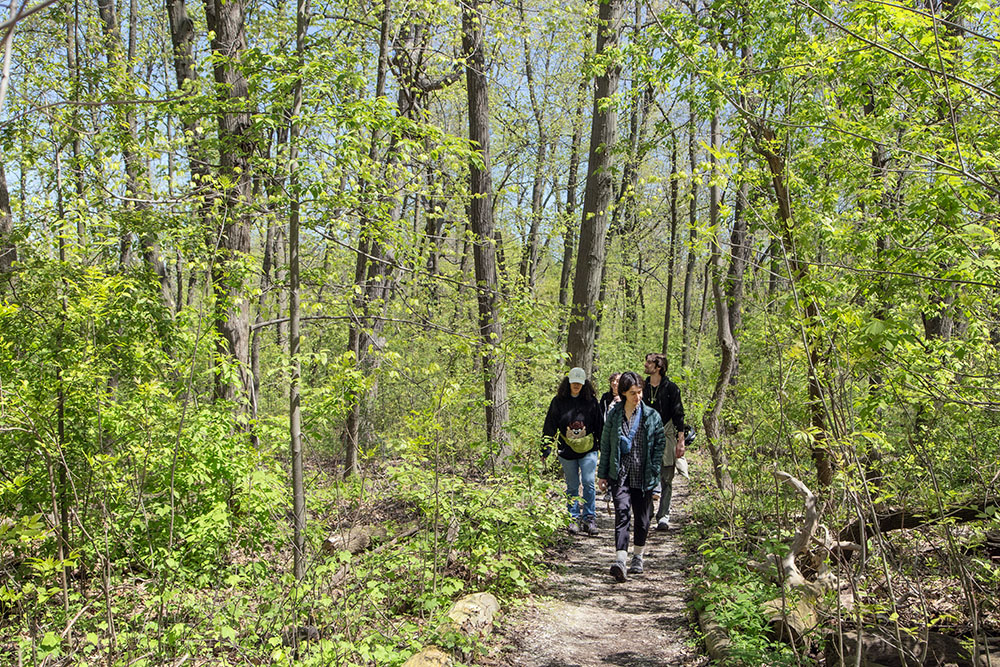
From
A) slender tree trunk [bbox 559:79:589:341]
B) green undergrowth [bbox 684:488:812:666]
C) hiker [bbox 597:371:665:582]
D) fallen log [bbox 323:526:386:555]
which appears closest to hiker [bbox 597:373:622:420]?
hiker [bbox 597:371:665:582]

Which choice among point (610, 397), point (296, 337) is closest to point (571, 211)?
point (610, 397)

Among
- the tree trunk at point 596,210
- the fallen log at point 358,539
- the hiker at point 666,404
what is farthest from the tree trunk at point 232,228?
the tree trunk at point 596,210

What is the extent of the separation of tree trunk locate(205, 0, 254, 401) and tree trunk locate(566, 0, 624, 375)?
167 inches

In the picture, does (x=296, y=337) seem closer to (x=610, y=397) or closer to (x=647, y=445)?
(x=647, y=445)

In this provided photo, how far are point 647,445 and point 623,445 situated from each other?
205 mm

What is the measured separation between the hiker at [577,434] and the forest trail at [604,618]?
0.69m

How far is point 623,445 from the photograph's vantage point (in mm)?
5902

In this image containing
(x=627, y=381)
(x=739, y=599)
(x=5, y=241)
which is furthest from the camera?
(x=5, y=241)

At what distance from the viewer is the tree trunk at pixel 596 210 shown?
9156 millimetres

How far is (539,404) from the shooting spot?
1149 cm

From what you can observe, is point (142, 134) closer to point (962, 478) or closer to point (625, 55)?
point (625, 55)

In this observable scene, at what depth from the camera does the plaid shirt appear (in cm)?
583

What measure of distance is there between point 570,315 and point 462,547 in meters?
4.00

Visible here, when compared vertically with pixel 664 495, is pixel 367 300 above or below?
above
